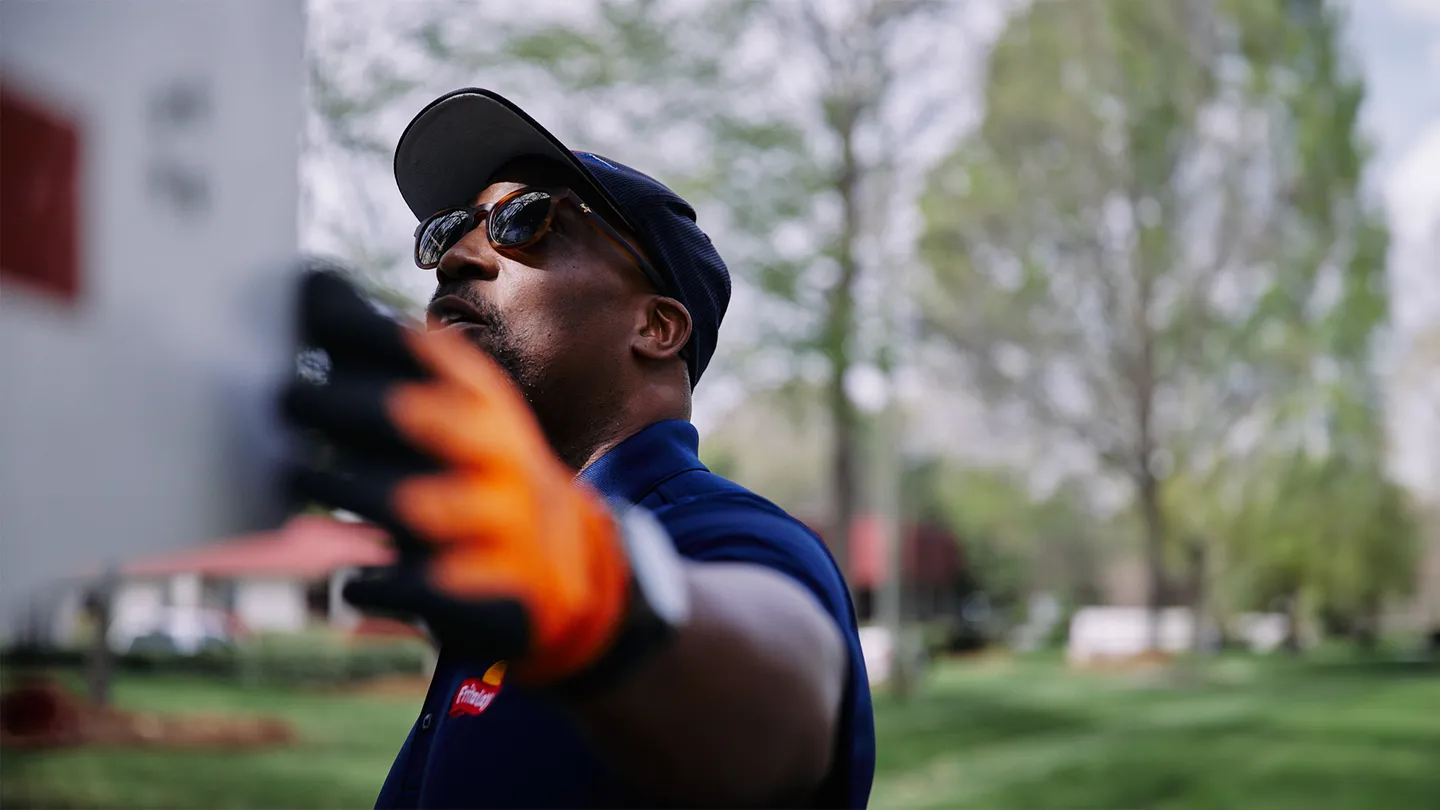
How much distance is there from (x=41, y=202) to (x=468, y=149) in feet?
3.34

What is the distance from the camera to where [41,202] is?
37.6 inches

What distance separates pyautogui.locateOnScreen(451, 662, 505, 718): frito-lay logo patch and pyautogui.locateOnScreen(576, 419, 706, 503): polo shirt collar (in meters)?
0.26

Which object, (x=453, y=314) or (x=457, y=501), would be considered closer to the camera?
(x=457, y=501)

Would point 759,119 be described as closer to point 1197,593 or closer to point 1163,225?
point 1163,225

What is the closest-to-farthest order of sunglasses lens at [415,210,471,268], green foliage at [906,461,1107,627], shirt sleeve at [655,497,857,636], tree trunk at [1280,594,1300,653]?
shirt sleeve at [655,497,857,636] < sunglasses lens at [415,210,471,268] < green foliage at [906,461,1107,627] < tree trunk at [1280,594,1300,653]

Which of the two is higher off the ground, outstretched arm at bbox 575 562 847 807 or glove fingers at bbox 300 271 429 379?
glove fingers at bbox 300 271 429 379

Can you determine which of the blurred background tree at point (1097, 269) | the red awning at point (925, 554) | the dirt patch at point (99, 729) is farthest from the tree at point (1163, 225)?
the red awning at point (925, 554)

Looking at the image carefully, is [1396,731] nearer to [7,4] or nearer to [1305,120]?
[1305,120]

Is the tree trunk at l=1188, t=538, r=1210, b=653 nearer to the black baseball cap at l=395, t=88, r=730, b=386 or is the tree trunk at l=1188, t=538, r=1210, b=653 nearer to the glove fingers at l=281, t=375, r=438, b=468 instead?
the black baseball cap at l=395, t=88, r=730, b=386

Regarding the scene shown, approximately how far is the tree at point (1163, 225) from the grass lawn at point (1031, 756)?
18.4 feet

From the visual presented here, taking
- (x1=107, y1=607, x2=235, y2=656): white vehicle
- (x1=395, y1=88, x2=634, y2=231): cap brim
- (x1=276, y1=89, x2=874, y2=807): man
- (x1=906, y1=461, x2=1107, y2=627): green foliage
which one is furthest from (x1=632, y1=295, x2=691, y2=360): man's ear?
(x1=906, y1=461, x2=1107, y2=627): green foliage

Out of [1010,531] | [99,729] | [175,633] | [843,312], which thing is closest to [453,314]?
[99,729]

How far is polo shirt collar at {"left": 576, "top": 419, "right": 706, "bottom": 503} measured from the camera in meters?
1.77

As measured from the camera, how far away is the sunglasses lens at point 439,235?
1889 millimetres
